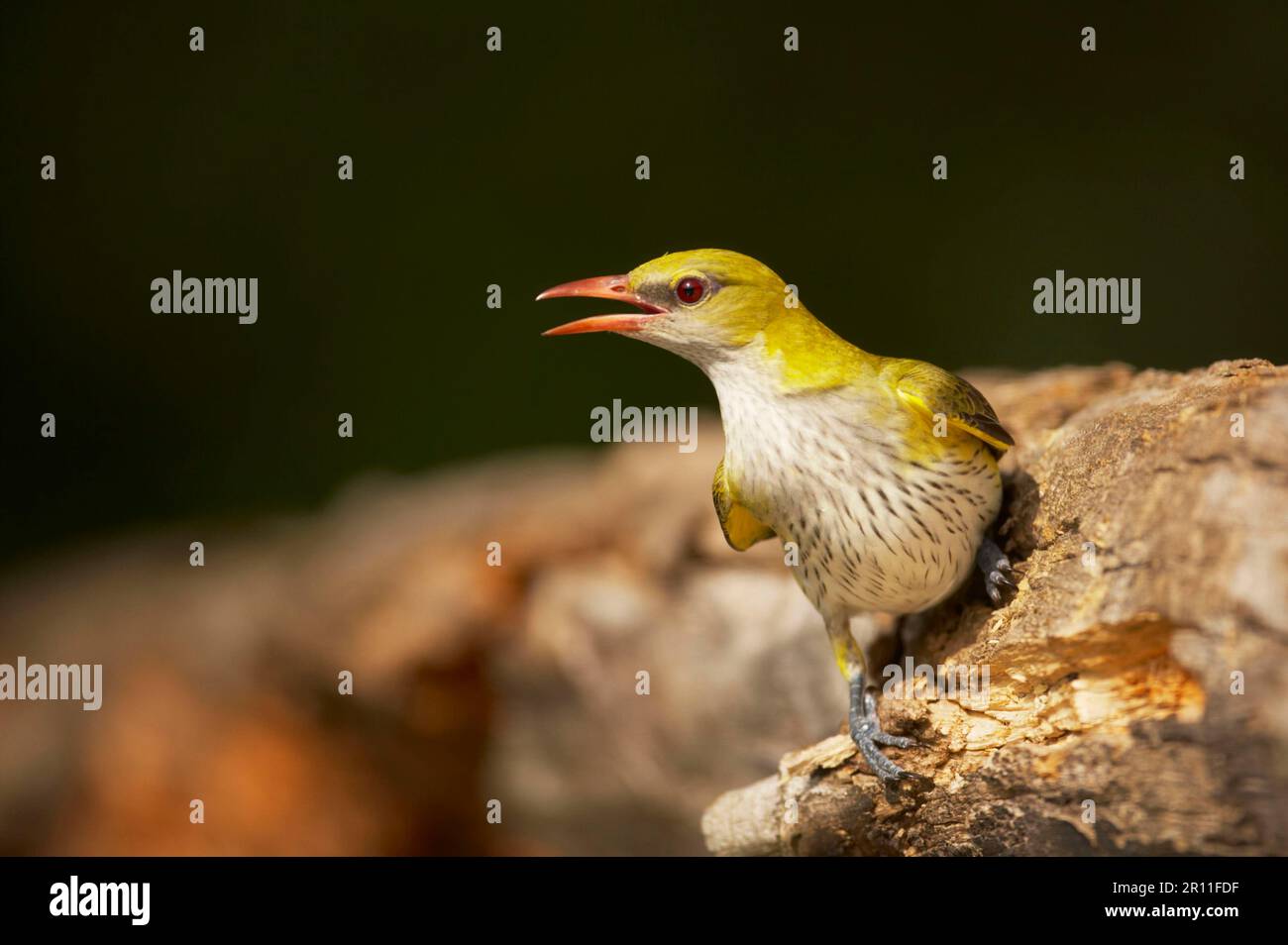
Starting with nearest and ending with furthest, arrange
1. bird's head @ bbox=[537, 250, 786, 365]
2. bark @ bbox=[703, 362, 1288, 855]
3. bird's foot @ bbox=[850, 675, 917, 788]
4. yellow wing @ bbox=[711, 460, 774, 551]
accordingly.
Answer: bark @ bbox=[703, 362, 1288, 855] < bird's foot @ bbox=[850, 675, 917, 788] < bird's head @ bbox=[537, 250, 786, 365] < yellow wing @ bbox=[711, 460, 774, 551]

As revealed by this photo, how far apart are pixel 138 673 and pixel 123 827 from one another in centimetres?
72

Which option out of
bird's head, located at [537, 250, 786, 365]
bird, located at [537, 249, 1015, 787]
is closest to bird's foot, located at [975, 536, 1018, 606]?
bird, located at [537, 249, 1015, 787]

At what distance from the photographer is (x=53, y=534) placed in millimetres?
6434

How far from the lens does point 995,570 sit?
2.59 metres

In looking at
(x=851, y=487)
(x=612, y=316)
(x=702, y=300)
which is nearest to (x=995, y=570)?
(x=851, y=487)

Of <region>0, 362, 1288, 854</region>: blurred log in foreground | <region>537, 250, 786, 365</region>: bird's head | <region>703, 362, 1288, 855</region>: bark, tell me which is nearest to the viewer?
<region>703, 362, 1288, 855</region>: bark

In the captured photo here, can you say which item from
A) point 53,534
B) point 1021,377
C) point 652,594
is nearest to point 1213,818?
point 1021,377

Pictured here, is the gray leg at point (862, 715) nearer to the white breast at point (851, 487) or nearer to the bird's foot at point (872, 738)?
the bird's foot at point (872, 738)

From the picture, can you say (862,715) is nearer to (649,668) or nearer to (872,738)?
(872,738)

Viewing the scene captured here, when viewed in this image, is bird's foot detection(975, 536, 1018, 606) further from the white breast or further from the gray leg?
the gray leg

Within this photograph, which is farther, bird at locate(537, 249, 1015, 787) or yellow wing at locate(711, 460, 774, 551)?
yellow wing at locate(711, 460, 774, 551)

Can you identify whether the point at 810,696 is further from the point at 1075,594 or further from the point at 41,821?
the point at 41,821

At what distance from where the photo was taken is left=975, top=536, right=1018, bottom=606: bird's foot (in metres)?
2.54

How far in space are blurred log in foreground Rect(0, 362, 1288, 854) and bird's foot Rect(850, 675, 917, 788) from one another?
0.19 feet
